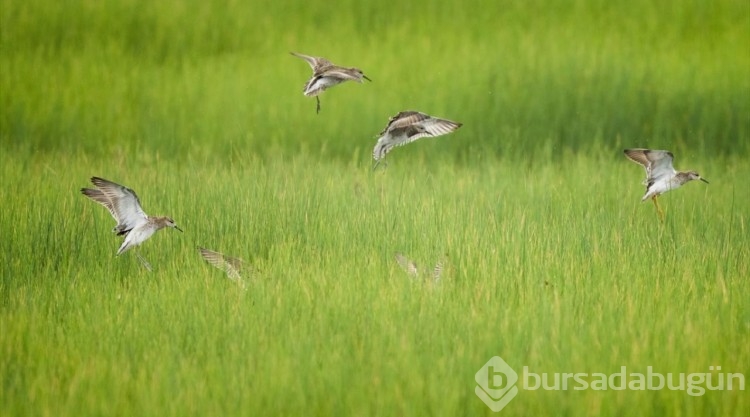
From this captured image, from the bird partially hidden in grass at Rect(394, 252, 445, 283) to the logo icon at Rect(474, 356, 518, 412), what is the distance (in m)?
1.22

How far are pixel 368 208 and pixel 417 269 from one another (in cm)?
158

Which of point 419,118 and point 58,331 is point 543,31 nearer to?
point 419,118

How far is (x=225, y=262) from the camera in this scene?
662cm

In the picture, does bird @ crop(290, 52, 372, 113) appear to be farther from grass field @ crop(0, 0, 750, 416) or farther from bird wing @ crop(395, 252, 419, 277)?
bird wing @ crop(395, 252, 419, 277)

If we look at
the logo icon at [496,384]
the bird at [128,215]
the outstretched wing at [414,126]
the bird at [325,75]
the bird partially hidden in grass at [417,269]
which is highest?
the bird at [325,75]

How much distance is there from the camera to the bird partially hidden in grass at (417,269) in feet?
21.0

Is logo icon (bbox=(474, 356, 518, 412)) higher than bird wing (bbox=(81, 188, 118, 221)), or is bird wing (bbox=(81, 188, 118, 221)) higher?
bird wing (bbox=(81, 188, 118, 221))

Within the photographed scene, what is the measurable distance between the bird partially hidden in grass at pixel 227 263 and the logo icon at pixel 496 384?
2.11m

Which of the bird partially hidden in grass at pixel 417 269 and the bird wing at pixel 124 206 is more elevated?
the bird wing at pixel 124 206

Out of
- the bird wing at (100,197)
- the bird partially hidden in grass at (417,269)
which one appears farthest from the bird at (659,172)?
the bird wing at (100,197)

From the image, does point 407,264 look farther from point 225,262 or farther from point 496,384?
point 496,384

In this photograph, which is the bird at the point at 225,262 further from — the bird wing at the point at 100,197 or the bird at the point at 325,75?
the bird at the point at 325,75

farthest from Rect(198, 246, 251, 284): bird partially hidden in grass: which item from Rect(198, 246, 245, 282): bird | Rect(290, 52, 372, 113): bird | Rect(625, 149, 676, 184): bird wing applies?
Rect(625, 149, 676, 184): bird wing

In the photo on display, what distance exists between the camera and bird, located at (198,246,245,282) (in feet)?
21.5
